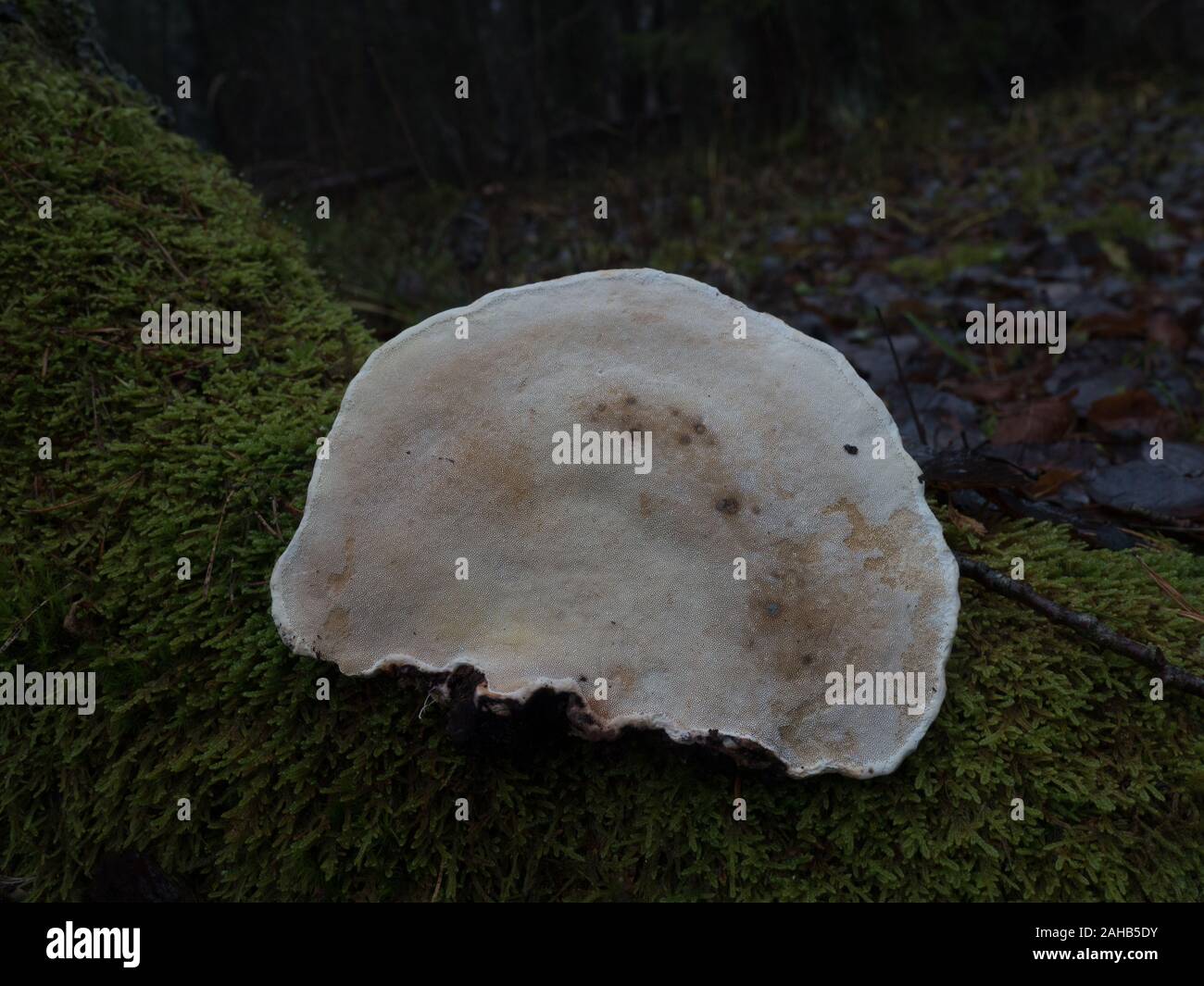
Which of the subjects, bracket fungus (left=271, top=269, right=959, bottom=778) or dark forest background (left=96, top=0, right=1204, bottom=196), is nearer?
bracket fungus (left=271, top=269, right=959, bottom=778)

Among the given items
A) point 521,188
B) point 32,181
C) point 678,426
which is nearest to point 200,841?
point 678,426

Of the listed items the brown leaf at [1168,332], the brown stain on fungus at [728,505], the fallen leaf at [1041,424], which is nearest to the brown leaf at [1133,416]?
the fallen leaf at [1041,424]

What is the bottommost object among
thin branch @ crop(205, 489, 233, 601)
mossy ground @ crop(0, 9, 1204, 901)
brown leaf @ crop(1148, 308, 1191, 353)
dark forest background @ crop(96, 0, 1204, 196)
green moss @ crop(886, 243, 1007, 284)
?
mossy ground @ crop(0, 9, 1204, 901)

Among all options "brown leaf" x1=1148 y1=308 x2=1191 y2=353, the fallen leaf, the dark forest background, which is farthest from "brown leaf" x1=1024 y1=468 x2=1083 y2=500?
the dark forest background

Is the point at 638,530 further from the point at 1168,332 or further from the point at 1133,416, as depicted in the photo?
the point at 1168,332

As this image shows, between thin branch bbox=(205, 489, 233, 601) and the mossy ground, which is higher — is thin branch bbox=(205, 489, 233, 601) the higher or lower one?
the higher one

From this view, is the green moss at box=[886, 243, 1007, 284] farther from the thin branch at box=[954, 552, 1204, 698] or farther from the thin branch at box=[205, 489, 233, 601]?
the thin branch at box=[205, 489, 233, 601]

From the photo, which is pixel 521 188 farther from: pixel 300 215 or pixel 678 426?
pixel 678 426
